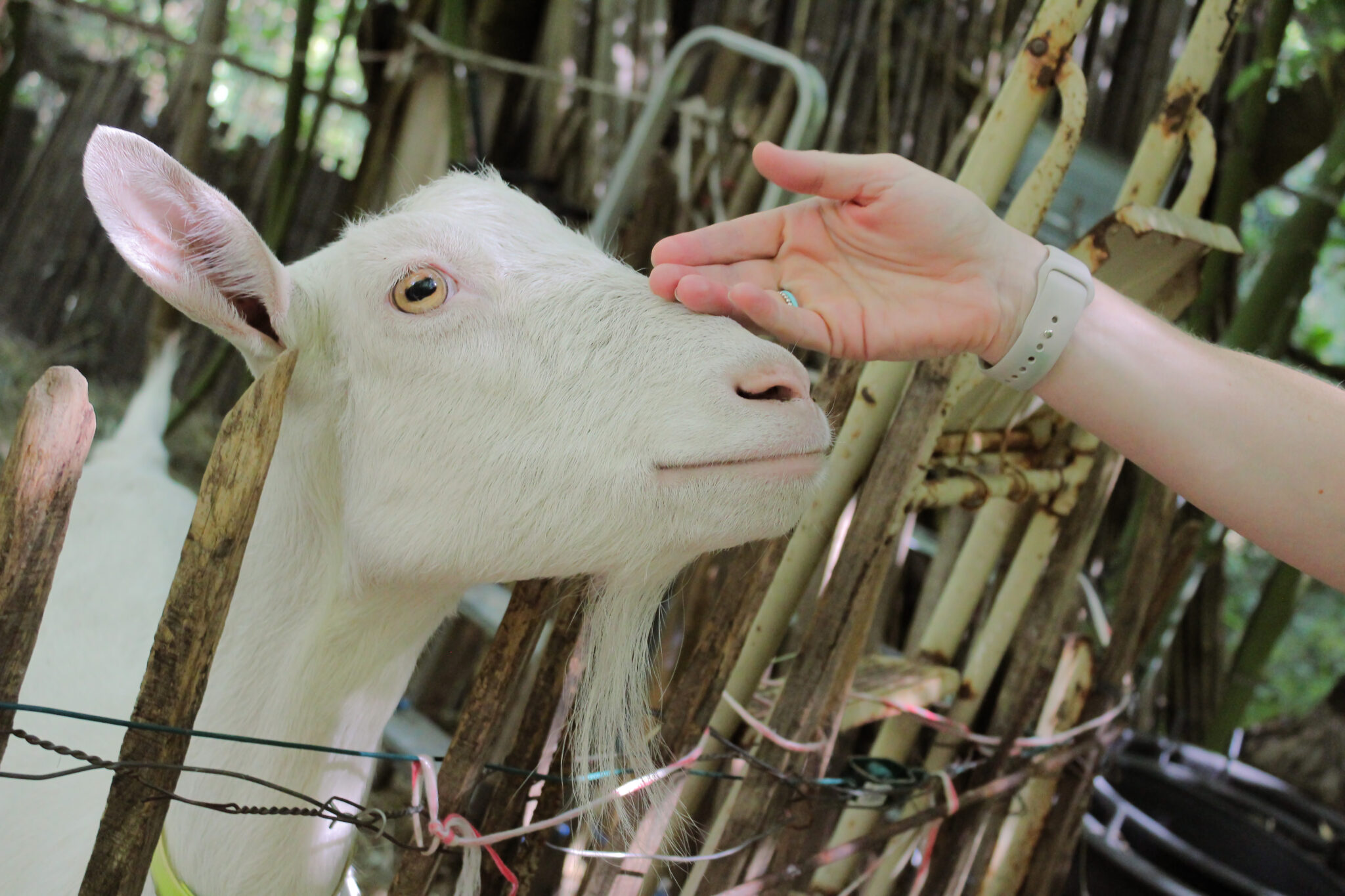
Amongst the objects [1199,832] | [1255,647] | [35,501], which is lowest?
[1199,832]

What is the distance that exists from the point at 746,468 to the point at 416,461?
18.5 inches

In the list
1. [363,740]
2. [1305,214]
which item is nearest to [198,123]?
[363,740]

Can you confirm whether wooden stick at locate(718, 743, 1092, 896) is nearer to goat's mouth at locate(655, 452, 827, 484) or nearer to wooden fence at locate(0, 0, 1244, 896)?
wooden fence at locate(0, 0, 1244, 896)

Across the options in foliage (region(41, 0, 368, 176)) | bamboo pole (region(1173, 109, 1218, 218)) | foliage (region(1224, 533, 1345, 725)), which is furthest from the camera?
foliage (region(1224, 533, 1345, 725))

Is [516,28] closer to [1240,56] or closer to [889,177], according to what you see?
[1240,56]

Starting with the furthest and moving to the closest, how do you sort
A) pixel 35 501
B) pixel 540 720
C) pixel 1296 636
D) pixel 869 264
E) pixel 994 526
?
pixel 1296 636 → pixel 994 526 → pixel 540 720 → pixel 869 264 → pixel 35 501

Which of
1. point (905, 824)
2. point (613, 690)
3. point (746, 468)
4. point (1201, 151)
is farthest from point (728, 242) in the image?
point (905, 824)

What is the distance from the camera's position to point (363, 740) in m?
1.46

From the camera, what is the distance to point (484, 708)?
1.41 meters

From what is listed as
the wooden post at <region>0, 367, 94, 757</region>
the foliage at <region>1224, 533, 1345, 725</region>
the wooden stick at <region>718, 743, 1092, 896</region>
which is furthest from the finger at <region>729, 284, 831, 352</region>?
the foliage at <region>1224, 533, 1345, 725</region>

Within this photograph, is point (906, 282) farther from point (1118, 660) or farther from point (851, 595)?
point (1118, 660)

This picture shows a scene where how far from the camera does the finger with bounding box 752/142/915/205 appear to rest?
134 centimetres

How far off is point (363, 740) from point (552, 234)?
0.83 meters

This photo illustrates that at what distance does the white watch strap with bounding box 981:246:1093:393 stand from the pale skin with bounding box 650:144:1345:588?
0.8 inches
